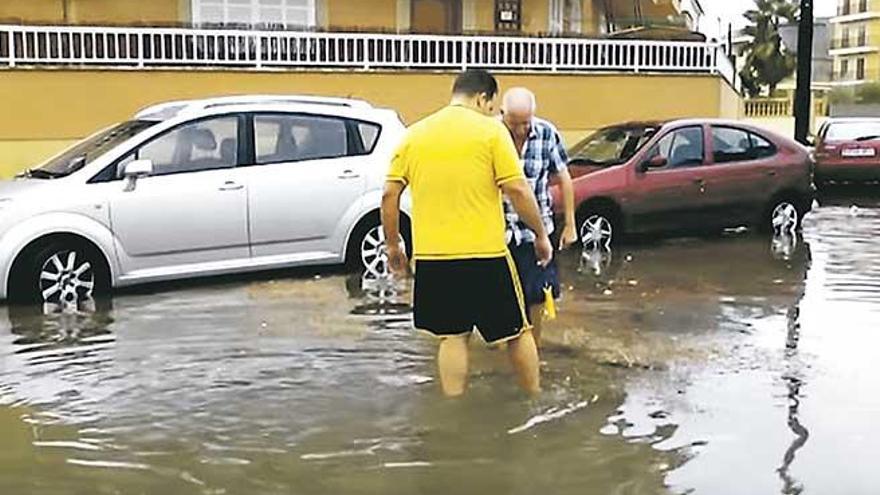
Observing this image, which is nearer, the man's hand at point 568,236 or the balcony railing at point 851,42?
the man's hand at point 568,236

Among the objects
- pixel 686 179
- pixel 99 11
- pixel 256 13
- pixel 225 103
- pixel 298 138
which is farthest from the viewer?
pixel 256 13

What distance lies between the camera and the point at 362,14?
20969mm

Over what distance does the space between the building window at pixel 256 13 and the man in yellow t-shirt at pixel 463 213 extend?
14.2 metres

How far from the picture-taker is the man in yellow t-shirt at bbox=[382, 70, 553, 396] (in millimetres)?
5574

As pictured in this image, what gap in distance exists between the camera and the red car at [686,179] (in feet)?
40.2

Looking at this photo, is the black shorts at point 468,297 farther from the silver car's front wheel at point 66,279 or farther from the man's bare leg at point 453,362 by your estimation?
the silver car's front wheel at point 66,279

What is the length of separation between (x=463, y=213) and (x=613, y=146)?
7.75 m

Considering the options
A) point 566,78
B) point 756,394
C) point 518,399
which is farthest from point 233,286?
point 566,78

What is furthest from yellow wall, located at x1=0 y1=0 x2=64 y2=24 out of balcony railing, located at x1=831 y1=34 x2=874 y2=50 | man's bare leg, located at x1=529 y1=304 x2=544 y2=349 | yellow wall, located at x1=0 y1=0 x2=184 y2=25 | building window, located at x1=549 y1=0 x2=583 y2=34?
balcony railing, located at x1=831 y1=34 x2=874 y2=50

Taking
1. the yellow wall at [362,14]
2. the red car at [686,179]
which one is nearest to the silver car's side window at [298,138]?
the red car at [686,179]

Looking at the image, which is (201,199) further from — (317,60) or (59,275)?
(317,60)

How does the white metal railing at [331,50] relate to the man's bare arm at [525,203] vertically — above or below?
above

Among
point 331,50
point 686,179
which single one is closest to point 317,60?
point 331,50

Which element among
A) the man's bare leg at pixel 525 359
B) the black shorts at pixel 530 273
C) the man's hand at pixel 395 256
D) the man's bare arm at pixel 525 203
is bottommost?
the man's bare leg at pixel 525 359
